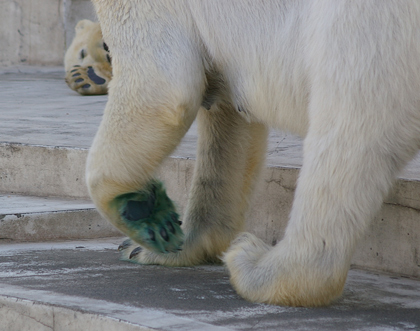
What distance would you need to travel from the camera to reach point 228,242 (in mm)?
2748

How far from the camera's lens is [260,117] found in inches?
91.0

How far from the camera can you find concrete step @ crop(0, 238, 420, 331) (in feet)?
6.43

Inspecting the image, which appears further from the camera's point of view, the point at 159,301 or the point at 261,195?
the point at 261,195

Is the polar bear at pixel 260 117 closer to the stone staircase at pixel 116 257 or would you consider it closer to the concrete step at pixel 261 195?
the stone staircase at pixel 116 257

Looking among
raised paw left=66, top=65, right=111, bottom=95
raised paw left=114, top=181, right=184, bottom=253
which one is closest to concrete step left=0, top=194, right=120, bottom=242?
raised paw left=114, top=181, right=184, bottom=253

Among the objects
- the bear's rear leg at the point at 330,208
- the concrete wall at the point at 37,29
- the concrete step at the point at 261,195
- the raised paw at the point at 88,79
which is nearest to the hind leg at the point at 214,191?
the concrete step at the point at 261,195

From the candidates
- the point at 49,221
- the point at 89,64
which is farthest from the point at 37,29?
the point at 49,221

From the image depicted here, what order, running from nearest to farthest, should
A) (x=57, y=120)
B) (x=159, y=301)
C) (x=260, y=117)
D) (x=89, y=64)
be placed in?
(x=159, y=301) → (x=260, y=117) → (x=57, y=120) → (x=89, y=64)

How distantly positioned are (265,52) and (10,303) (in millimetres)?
1005

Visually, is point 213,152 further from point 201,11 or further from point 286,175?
point 201,11

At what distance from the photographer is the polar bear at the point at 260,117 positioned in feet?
6.10

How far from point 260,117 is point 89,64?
4188 mm

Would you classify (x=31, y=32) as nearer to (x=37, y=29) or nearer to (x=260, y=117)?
(x=37, y=29)

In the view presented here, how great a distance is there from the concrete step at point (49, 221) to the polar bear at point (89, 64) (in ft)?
9.16
